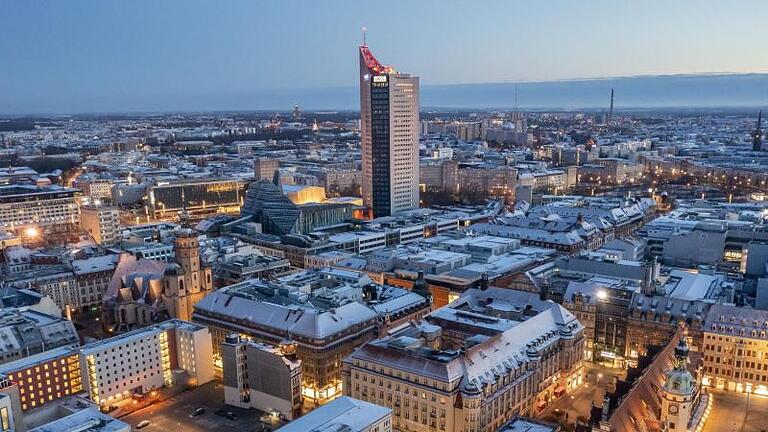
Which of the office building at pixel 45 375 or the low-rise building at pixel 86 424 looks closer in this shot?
the low-rise building at pixel 86 424

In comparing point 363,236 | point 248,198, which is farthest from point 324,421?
point 248,198

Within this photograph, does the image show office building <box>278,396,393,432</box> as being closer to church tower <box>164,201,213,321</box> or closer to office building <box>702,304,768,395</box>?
church tower <box>164,201,213,321</box>

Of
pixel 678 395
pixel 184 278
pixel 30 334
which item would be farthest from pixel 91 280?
pixel 678 395

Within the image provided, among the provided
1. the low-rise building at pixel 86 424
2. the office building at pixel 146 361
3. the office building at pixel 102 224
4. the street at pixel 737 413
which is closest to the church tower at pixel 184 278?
the office building at pixel 146 361

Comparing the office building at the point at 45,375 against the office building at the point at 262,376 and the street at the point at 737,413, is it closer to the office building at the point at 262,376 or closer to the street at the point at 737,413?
the office building at the point at 262,376

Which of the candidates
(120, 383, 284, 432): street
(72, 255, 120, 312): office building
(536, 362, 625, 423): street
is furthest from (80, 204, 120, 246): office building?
(536, 362, 625, 423): street
